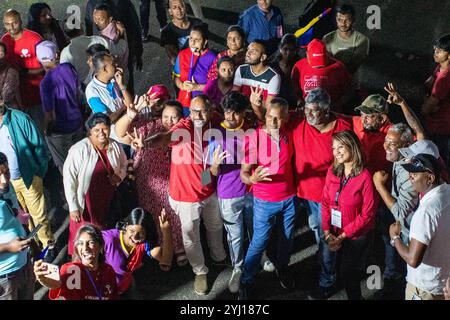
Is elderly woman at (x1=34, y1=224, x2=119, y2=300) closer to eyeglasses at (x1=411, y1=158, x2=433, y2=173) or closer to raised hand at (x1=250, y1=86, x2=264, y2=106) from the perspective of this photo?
raised hand at (x1=250, y1=86, x2=264, y2=106)

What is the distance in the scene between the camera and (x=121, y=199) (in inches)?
188

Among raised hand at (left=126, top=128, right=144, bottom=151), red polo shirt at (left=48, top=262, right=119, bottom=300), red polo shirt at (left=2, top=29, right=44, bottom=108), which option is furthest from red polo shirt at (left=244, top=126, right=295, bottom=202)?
red polo shirt at (left=2, top=29, right=44, bottom=108)

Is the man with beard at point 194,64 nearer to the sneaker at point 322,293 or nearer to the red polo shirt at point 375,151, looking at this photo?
the red polo shirt at point 375,151

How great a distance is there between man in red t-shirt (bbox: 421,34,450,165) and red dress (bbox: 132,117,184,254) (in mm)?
2287

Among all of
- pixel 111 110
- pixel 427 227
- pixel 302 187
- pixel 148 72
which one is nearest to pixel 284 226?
pixel 302 187

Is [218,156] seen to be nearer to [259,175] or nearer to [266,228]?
[259,175]

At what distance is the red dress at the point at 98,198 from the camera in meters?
4.33

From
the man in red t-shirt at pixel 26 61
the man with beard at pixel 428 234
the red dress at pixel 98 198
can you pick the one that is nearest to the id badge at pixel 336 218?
the man with beard at pixel 428 234

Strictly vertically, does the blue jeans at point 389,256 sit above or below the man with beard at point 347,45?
below

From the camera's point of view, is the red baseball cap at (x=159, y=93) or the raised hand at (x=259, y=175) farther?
the red baseball cap at (x=159, y=93)

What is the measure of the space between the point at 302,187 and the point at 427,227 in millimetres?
1164

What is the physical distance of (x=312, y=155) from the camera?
429 centimetres

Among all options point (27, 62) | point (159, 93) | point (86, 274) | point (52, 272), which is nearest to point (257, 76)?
point (159, 93)

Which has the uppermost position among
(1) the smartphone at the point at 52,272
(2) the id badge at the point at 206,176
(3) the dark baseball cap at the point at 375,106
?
(3) the dark baseball cap at the point at 375,106
